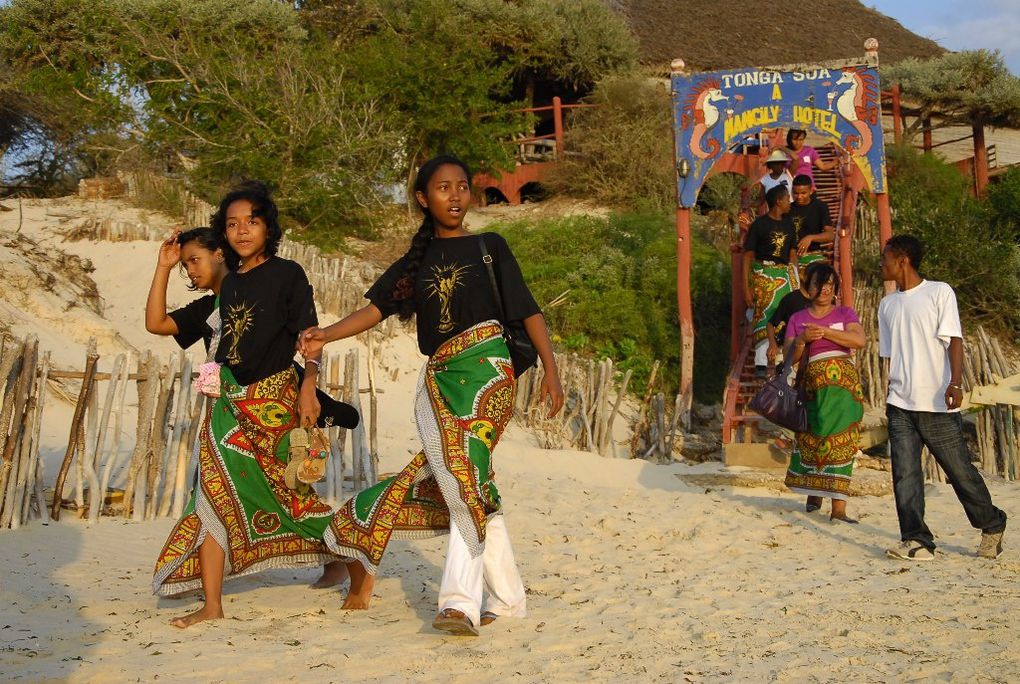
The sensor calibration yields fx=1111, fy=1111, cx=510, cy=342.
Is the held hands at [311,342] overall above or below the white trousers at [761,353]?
above

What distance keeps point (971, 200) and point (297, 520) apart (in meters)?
14.5

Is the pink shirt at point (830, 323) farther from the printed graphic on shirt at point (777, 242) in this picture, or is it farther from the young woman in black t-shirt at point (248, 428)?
the young woman in black t-shirt at point (248, 428)

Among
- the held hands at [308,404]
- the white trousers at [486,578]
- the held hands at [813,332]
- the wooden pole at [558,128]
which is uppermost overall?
the wooden pole at [558,128]

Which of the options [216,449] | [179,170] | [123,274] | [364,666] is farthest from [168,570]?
[179,170]

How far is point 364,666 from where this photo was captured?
381 centimetres

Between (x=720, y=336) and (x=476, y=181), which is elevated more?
(x=476, y=181)

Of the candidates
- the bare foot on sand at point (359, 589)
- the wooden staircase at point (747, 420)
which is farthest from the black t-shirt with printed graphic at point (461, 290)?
the wooden staircase at point (747, 420)

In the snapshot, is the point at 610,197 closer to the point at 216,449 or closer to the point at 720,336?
the point at 720,336

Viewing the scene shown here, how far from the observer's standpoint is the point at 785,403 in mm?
6887

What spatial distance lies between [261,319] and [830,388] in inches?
148

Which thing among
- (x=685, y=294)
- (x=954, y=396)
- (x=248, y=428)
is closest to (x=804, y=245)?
(x=685, y=294)

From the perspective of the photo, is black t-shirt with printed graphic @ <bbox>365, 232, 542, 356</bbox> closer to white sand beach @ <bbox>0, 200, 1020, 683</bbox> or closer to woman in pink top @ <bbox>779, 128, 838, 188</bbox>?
white sand beach @ <bbox>0, 200, 1020, 683</bbox>

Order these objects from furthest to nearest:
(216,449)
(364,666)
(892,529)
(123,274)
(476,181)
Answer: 1. (476,181)
2. (123,274)
3. (892,529)
4. (216,449)
5. (364,666)

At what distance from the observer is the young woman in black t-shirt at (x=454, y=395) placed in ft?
13.8
